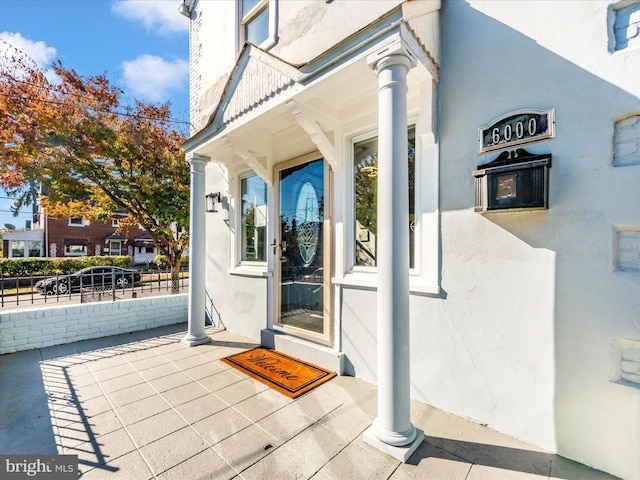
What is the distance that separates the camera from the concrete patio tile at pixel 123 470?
1715mm

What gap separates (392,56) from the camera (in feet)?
6.35

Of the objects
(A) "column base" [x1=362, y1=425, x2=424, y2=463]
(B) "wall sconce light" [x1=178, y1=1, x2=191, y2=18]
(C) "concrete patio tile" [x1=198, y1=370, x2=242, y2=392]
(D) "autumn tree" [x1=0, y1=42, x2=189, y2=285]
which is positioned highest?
(B) "wall sconce light" [x1=178, y1=1, x2=191, y2=18]

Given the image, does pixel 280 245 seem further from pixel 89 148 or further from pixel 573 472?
pixel 89 148

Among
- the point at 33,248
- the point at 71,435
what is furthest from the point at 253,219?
the point at 33,248

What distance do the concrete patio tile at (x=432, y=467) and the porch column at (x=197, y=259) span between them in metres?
3.17

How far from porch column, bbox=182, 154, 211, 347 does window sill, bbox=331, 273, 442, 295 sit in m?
2.13

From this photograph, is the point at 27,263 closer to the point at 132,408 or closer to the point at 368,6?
the point at 132,408

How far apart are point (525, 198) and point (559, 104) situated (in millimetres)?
655

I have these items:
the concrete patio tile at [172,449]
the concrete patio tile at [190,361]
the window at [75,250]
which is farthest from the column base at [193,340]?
the window at [75,250]

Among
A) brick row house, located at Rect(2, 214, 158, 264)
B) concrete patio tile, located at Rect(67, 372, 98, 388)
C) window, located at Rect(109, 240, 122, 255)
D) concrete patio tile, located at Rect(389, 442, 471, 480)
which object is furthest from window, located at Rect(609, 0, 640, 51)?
window, located at Rect(109, 240, 122, 255)

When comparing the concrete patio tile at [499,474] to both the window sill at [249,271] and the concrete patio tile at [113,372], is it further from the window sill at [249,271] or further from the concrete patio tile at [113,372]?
the concrete patio tile at [113,372]

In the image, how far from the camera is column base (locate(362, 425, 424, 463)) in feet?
6.09

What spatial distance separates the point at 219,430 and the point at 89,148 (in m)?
7.45

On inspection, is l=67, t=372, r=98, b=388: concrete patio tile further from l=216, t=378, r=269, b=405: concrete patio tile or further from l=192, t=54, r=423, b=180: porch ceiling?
l=192, t=54, r=423, b=180: porch ceiling
